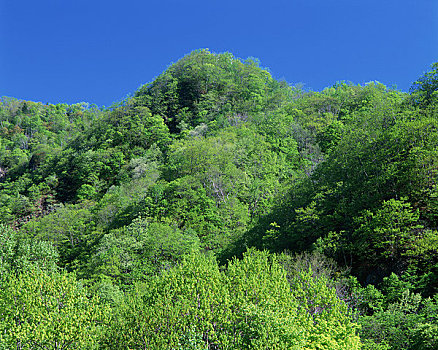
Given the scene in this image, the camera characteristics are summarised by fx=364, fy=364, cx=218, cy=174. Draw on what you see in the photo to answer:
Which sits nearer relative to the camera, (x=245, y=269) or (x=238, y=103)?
(x=245, y=269)

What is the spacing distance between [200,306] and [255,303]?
3.44 metres

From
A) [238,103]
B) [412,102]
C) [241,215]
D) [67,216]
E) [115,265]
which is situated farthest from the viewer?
[238,103]

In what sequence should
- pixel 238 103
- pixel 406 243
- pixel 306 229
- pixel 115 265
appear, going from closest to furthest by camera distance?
pixel 406 243
pixel 306 229
pixel 115 265
pixel 238 103

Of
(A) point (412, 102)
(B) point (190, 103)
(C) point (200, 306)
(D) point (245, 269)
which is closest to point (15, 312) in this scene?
(C) point (200, 306)

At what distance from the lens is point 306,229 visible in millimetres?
43781

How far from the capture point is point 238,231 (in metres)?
54.0

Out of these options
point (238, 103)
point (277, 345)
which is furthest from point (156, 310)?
point (238, 103)

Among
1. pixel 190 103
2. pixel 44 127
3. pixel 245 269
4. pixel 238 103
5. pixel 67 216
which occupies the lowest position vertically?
pixel 245 269

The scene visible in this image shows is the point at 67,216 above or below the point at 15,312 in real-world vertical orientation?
above

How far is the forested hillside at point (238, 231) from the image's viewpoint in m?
22.4

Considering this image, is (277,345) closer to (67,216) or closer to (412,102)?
(412,102)

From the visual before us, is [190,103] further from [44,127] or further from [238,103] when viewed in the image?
[44,127]

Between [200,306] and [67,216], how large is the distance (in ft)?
185

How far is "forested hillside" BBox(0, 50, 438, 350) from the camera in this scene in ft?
73.5
